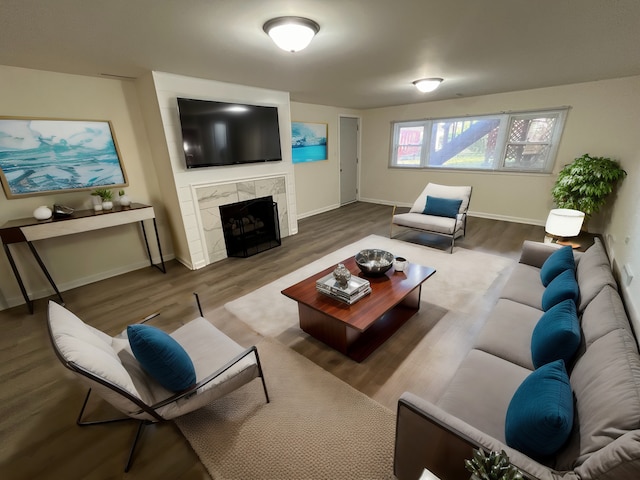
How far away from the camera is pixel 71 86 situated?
9.56ft

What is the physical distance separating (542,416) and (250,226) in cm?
397

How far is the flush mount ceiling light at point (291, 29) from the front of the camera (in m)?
1.83

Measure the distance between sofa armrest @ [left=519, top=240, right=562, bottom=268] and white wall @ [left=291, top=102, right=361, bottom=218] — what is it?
4154 mm

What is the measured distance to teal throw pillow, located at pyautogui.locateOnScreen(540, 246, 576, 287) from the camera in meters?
2.11

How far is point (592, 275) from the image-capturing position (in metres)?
1.87

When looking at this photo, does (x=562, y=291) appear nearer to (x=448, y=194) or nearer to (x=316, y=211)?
(x=448, y=194)

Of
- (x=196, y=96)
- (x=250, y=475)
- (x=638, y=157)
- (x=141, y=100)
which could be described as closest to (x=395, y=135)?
(x=638, y=157)

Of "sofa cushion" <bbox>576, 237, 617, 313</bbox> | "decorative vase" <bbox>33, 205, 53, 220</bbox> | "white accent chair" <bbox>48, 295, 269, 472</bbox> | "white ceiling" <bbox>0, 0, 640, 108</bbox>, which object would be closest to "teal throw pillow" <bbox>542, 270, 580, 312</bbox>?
"sofa cushion" <bbox>576, 237, 617, 313</bbox>

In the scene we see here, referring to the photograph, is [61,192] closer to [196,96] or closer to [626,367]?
[196,96]

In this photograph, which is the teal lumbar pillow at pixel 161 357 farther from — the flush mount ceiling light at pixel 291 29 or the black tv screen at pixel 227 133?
the black tv screen at pixel 227 133

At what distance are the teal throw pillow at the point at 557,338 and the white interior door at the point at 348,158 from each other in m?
5.67

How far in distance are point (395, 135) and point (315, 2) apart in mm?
5218

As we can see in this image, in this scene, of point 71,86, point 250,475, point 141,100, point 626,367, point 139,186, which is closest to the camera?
point 626,367

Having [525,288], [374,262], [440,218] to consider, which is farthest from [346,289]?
[440,218]
